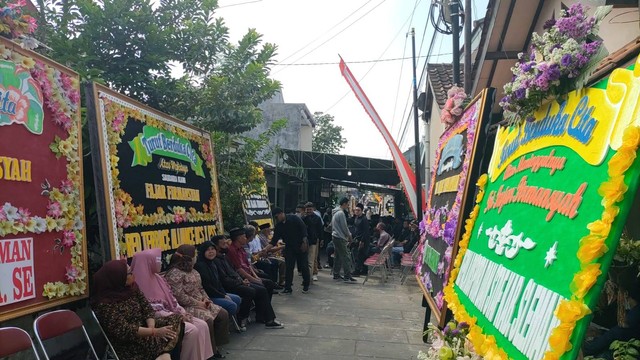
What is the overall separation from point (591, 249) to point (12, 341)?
322 centimetres

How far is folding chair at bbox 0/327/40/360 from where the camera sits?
108 inches

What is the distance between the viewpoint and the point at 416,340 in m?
5.57

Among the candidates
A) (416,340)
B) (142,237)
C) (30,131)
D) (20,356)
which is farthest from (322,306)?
(30,131)

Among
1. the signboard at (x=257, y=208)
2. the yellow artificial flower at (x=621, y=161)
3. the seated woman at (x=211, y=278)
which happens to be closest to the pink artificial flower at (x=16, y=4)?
the seated woman at (x=211, y=278)

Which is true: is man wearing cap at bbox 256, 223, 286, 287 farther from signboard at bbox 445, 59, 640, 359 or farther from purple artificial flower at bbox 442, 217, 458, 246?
signboard at bbox 445, 59, 640, 359

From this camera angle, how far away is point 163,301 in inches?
170

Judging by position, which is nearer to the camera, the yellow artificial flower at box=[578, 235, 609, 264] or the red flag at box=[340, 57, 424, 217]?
the yellow artificial flower at box=[578, 235, 609, 264]

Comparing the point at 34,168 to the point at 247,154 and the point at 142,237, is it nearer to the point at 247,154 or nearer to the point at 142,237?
A: the point at 142,237

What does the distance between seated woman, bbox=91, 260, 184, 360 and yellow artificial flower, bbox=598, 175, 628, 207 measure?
3.43m

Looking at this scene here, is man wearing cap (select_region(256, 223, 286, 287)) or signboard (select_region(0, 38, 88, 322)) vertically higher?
signboard (select_region(0, 38, 88, 322))

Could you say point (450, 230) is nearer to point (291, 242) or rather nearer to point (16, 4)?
point (16, 4)

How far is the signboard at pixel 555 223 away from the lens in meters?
1.50

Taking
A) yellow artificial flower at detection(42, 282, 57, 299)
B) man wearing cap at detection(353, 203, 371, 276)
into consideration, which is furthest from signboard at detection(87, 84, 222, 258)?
man wearing cap at detection(353, 203, 371, 276)

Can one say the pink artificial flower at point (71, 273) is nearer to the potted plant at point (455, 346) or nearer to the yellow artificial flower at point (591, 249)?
the potted plant at point (455, 346)
